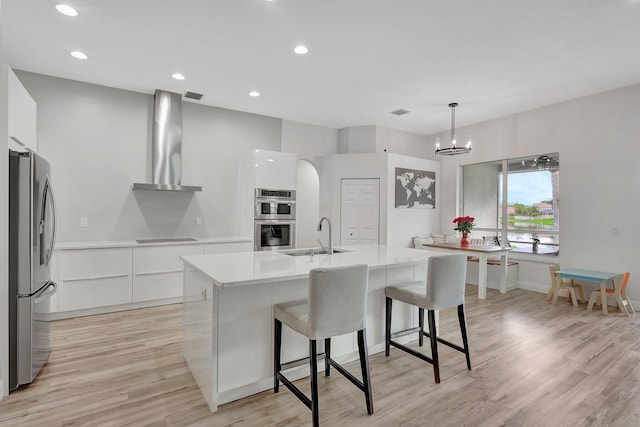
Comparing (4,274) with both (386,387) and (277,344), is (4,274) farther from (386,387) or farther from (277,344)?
(386,387)

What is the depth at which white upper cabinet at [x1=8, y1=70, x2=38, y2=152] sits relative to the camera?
2.60 metres

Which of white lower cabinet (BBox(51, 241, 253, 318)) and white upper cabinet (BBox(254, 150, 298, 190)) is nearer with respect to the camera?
white lower cabinet (BBox(51, 241, 253, 318))

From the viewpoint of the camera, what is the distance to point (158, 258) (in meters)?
4.29

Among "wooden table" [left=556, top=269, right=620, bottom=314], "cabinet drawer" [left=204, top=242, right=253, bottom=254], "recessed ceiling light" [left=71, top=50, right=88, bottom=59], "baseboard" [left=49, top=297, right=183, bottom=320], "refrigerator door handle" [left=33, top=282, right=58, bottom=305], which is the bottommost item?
"baseboard" [left=49, top=297, right=183, bottom=320]

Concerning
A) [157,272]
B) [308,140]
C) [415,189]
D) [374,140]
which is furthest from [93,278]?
[415,189]

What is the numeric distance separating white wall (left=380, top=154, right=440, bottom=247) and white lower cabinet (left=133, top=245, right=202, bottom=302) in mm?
3582

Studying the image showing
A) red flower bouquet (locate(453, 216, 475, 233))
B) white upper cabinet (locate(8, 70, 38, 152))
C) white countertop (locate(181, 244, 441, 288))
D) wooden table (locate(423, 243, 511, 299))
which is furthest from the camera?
red flower bouquet (locate(453, 216, 475, 233))

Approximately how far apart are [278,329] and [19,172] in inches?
84.9

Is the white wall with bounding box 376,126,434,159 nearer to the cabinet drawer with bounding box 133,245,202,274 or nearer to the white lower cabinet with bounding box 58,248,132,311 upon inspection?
the cabinet drawer with bounding box 133,245,202,274

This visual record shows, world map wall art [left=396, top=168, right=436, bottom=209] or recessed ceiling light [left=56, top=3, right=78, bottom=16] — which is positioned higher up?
recessed ceiling light [left=56, top=3, right=78, bottom=16]

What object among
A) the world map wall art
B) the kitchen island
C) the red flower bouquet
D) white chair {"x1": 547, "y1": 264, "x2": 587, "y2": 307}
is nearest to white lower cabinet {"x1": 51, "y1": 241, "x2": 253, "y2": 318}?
the kitchen island

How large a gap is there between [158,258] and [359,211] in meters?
3.57

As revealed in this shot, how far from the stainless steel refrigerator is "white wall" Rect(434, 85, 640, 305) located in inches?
256

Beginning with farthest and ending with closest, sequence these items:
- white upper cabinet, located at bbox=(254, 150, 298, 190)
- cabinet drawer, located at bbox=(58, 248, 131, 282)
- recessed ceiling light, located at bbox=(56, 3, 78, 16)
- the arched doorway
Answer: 1. the arched doorway
2. white upper cabinet, located at bbox=(254, 150, 298, 190)
3. cabinet drawer, located at bbox=(58, 248, 131, 282)
4. recessed ceiling light, located at bbox=(56, 3, 78, 16)
